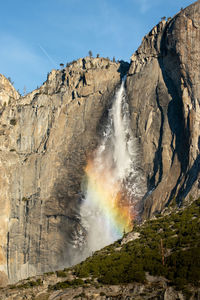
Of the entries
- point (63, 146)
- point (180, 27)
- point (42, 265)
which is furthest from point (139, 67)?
point (42, 265)

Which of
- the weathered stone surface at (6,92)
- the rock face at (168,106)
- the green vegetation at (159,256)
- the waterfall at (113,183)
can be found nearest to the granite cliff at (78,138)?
the rock face at (168,106)

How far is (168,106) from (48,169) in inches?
1020

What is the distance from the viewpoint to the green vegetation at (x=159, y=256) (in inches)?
1522

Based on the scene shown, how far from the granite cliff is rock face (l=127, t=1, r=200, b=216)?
0.16m

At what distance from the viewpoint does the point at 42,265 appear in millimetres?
81688

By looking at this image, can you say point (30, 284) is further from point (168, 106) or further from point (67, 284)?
point (168, 106)

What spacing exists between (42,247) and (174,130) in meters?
30.7

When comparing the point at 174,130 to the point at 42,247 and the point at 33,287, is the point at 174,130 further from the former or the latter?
the point at 33,287

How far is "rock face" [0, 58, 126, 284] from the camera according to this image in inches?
3231

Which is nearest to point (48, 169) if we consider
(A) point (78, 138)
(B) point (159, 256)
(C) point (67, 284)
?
(A) point (78, 138)

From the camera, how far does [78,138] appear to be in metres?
86.1

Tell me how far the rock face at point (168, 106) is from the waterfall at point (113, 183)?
8.08 ft

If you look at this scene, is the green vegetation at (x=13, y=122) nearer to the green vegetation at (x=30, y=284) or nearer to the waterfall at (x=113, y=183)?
the waterfall at (x=113, y=183)

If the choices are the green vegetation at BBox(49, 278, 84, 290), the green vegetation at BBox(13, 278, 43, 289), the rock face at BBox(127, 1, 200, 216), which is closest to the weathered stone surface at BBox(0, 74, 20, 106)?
the rock face at BBox(127, 1, 200, 216)
